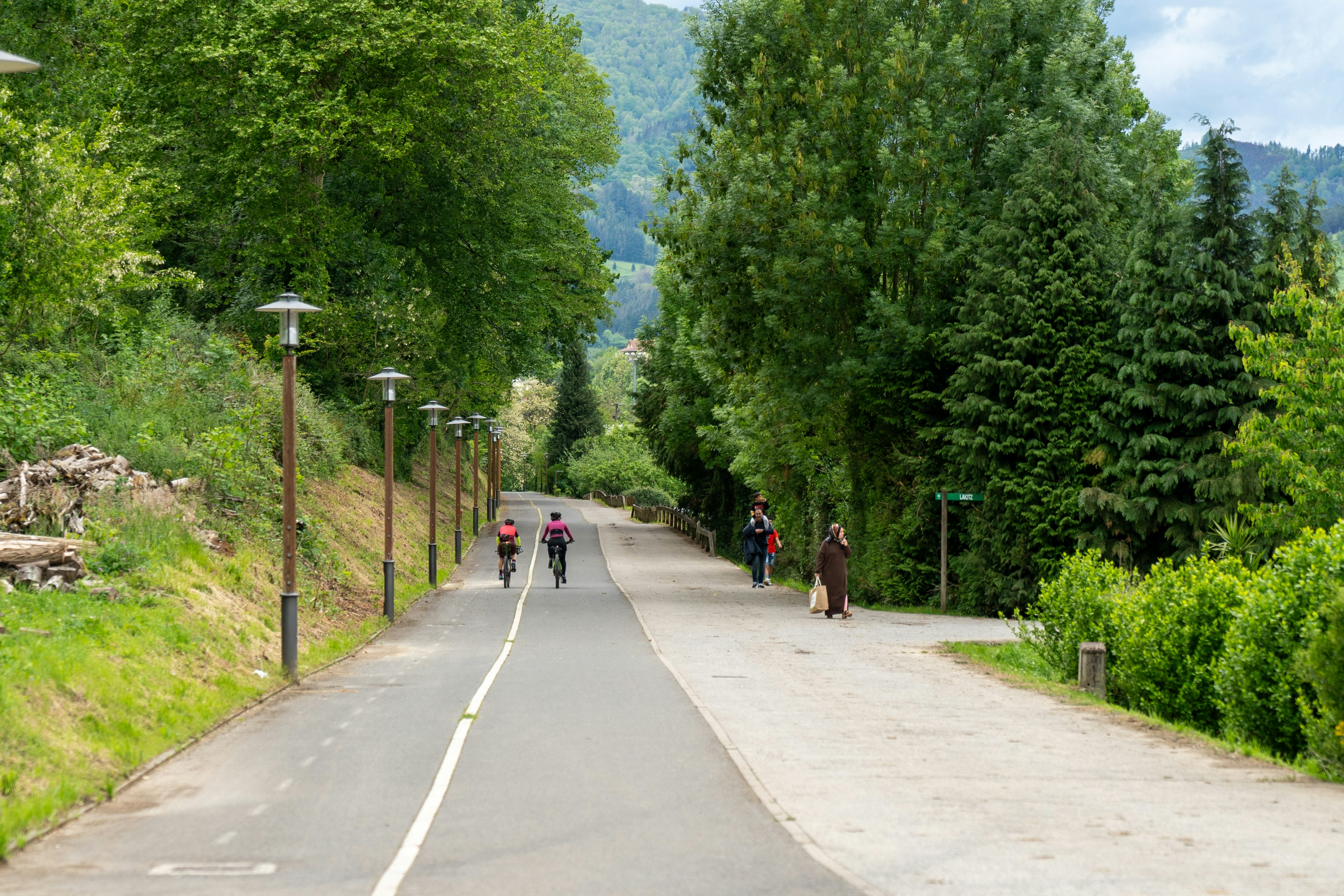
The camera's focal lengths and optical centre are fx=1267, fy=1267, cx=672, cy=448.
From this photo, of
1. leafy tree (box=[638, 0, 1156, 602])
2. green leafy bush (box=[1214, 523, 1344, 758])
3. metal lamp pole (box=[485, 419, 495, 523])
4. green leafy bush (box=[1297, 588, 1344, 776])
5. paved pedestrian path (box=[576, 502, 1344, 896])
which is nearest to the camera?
paved pedestrian path (box=[576, 502, 1344, 896])

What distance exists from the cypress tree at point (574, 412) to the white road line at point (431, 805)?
304 ft

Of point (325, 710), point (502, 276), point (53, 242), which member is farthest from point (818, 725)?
point (502, 276)

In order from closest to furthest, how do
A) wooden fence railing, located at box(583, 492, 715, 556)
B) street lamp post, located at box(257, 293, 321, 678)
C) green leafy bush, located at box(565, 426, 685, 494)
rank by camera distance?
street lamp post, located at box(257, 293, 321, 678) < wooden fence railing, located at box(583, 492, 715, 556) < green leafy bush, located at box(565, 426, 685, 494)

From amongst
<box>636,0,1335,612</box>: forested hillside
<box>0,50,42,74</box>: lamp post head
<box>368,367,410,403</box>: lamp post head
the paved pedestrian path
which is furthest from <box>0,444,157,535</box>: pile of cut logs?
<box>636,0,1335,612</box>: forested hillside

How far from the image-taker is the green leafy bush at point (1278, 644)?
1036 centimetres

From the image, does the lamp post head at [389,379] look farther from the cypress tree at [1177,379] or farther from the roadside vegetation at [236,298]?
the cypress tree at [1177,379]

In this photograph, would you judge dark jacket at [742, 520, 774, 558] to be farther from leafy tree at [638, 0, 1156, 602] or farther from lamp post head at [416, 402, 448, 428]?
lamp post head at [416, 402, 448, 428]

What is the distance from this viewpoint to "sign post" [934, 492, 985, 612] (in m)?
26.8

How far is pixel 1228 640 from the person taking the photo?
11.5 m

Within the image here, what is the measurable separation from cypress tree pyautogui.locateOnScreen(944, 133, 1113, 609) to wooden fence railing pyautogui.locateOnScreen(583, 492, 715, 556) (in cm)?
2650

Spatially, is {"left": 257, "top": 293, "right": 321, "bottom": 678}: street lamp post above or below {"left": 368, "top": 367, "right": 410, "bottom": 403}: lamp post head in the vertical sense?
below

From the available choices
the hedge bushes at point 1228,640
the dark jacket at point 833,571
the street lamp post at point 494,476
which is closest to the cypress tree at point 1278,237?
the dark jacket at point 833,571

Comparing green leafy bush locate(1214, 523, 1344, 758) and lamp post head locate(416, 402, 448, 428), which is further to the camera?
lamp post head locate(416, 402, 448, 428)

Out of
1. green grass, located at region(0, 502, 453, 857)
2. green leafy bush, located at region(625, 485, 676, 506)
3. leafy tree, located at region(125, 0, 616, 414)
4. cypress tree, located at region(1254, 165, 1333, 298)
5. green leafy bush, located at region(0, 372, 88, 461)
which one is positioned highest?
leafy tree, located at region(125, 0, 616, 414)
